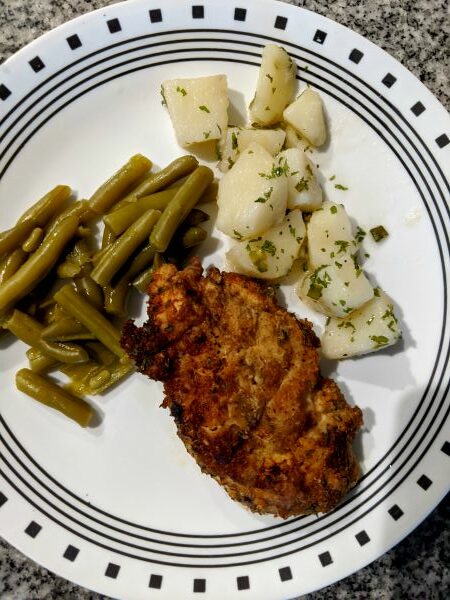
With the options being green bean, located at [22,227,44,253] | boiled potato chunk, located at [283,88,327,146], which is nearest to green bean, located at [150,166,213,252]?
boiled potato chunk, located at [283,88,327,146]

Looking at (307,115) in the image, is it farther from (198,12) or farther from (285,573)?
(285,573)

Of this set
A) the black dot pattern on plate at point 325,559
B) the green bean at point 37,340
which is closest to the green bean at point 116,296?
the green bean at point 37,340

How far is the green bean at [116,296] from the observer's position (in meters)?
3.00

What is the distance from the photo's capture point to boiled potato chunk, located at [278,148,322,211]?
2906mm

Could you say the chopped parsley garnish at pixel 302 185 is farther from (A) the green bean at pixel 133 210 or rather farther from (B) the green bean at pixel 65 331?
(B) the green bean at pixel 65 331

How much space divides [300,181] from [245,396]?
3.93 feet

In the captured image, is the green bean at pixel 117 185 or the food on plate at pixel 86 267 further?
the green bean at pixel 117 185

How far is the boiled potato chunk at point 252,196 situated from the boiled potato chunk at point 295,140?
281 millimetres

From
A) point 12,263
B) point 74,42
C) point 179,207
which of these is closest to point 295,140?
point 179,207

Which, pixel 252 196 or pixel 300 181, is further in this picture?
pixel 300 181

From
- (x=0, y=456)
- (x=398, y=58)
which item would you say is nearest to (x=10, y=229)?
(x=0, y=456)

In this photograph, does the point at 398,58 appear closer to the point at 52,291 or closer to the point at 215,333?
the point at 215,333

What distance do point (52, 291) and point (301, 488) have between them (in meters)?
1.79

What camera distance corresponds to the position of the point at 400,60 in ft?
10.9
